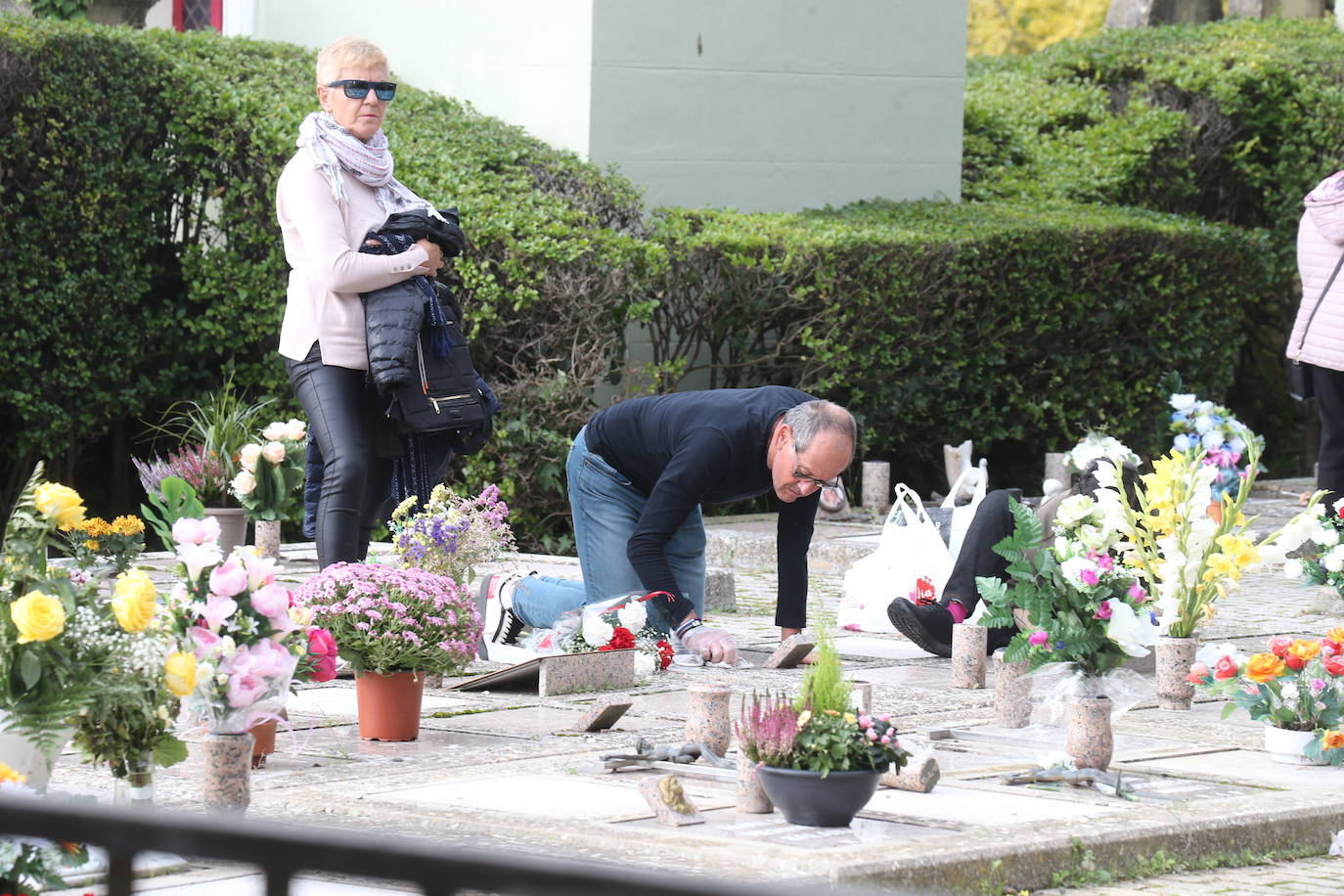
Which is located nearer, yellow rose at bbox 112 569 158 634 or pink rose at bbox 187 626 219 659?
yellow rose at bbox 112 569 158 634

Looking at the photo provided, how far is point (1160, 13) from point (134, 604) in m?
16.4

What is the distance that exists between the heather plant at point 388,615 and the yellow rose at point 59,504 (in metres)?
1.17

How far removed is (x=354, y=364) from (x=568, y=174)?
4944 mm

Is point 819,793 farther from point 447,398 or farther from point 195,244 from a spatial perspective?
point 195,244

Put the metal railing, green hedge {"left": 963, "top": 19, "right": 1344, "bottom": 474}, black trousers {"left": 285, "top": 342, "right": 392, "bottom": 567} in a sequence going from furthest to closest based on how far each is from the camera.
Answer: green hedge {"left": 963, "top": 19, "right": 1344, "bottom": 474} < black trousers {"left": 285, "top": 342, "right": 392, "bottom": 567} < the metal railing

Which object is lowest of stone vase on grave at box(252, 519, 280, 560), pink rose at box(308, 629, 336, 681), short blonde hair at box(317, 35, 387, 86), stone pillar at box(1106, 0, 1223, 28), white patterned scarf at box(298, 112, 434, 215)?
stone vase on grave at box(252, 519, 280, 560)

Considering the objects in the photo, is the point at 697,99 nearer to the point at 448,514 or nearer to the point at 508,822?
the point at 448,514

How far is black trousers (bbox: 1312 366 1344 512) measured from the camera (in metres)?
9.72

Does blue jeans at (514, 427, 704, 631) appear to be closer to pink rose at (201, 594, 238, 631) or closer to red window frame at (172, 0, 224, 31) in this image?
pink rose at (201, 594, 238, 631)

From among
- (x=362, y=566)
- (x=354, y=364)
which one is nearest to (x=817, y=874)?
(x=362, y=566)

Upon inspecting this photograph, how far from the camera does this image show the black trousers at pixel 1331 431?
383 inches

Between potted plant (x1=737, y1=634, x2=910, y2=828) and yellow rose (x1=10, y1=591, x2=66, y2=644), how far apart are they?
4.91 ft

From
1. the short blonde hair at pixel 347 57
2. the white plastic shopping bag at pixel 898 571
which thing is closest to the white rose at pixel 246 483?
the short blonde hair at pixel 347 57

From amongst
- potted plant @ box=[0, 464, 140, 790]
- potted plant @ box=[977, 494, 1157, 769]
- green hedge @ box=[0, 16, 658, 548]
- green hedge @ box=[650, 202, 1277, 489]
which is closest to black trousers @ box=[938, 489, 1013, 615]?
potted plant @ box=[977, 494, 1157, 769]
